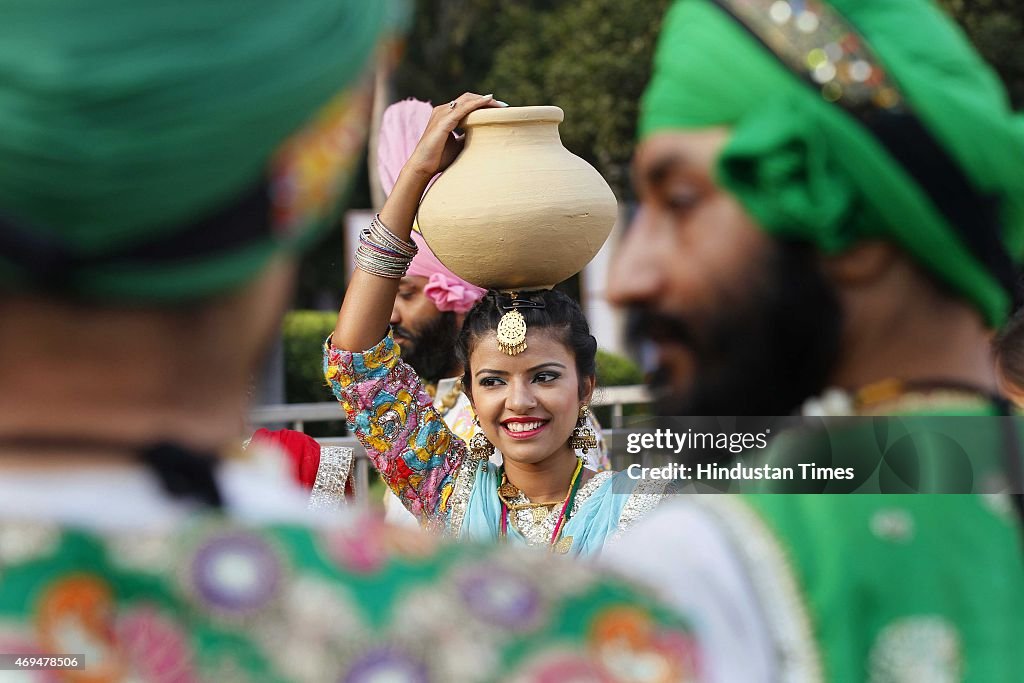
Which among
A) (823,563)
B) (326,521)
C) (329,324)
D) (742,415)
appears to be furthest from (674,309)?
(329,324)

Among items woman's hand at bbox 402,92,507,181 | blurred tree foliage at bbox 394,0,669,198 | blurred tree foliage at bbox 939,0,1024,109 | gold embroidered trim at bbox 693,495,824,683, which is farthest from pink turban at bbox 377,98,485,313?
blurred tree foliage at bbox 939,0,1024,109

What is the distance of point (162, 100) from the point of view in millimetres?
1002

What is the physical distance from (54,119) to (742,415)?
2.77ft

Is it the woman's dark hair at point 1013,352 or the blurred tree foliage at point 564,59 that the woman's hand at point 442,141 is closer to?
the woman's dark hair at point 1013,352

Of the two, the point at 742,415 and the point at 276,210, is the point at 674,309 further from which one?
the point at 276,210

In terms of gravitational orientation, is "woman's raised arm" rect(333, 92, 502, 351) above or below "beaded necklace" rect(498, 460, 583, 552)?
above

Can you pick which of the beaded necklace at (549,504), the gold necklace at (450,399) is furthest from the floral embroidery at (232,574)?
the gold necklace at (450,399)

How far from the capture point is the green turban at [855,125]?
53.9 inches

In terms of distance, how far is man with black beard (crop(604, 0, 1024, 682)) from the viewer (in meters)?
1.34

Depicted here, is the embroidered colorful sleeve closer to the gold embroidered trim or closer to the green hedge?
the gold embroidered trim

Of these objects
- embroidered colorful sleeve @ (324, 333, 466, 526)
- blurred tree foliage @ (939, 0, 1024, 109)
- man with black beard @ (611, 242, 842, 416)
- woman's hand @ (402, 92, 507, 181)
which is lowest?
man with black beard @ (611, 242, 842, 416)

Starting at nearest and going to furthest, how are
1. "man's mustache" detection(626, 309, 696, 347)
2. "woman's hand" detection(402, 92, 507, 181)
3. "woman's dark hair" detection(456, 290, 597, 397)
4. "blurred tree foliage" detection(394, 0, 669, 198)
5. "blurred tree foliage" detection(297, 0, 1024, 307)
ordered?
"man's mustache" detection(626, 309, 696, 347) < "woman's hand" detection(402, 92, 507, 181) < "woman's dark hair" detection(456, 290, 597, 397) < "blurred tree foliage" detection(297, 0, 1024, 307) < "blurred tree foliage" detection(394, 0, 669, 198)

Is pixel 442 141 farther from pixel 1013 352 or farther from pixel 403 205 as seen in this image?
pixel 1013 352

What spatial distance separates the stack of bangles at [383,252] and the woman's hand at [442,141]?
16 cm
